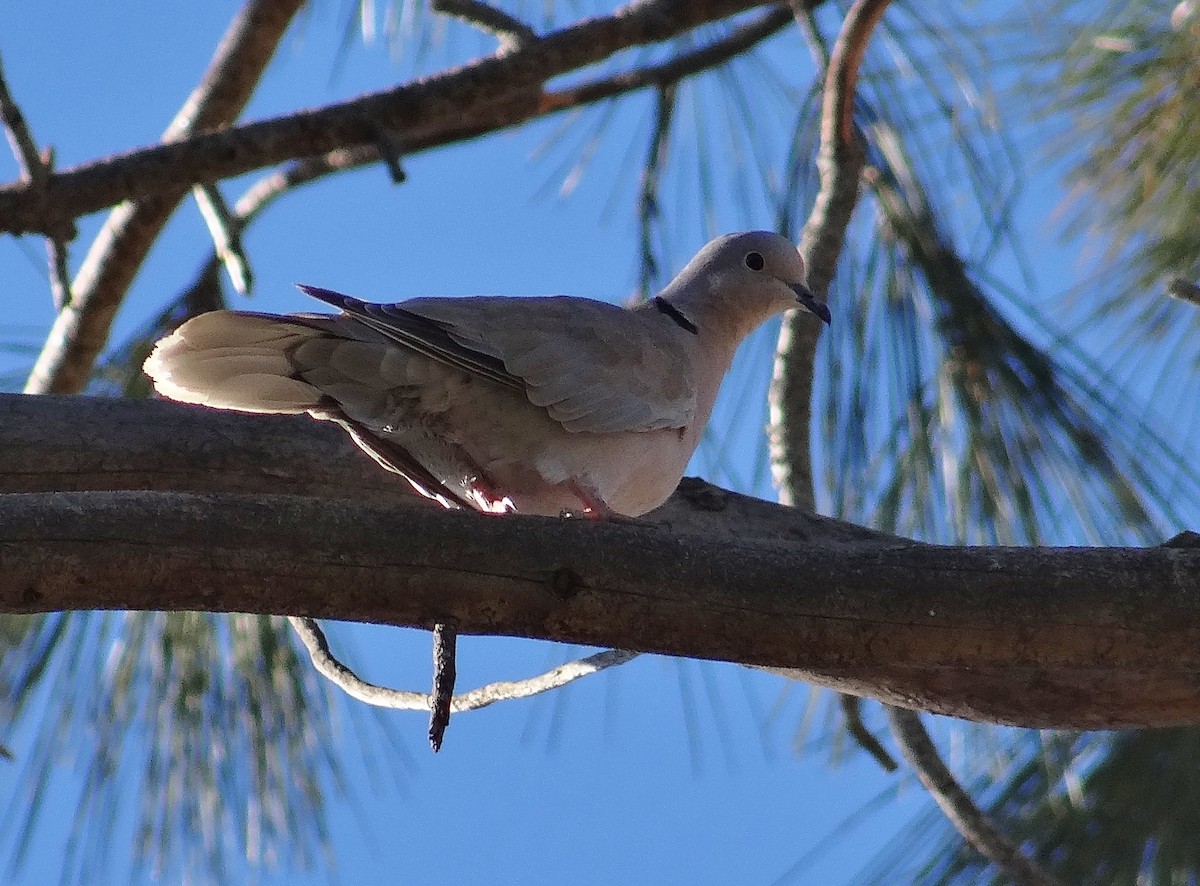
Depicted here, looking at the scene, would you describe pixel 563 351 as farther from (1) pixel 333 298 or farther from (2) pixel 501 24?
(2) pixel 501 24

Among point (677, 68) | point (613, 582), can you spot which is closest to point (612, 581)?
point (613, 582)

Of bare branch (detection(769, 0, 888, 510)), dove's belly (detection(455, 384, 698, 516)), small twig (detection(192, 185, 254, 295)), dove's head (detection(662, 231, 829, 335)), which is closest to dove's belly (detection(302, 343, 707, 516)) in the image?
dove's belly (detection(455, 384, 698, 516))

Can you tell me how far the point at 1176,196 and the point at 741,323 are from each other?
768mm

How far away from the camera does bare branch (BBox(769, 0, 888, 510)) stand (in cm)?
246

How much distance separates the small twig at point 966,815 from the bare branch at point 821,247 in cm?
42

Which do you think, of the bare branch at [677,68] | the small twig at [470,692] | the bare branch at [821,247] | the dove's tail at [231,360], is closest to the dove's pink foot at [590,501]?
the small twig at [470,692]

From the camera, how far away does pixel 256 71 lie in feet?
9.72

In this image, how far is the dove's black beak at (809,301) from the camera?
251 cm

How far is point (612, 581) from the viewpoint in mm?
1402

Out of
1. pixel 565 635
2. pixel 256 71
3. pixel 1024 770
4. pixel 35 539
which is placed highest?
pixel 256 71

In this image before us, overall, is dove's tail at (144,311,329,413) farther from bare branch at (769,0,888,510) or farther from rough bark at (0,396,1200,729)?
bare branch at (769,0,888,510)

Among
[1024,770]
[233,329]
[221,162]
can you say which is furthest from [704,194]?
[233,329]

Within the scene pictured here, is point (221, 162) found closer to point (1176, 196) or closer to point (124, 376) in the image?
point (124, 376)

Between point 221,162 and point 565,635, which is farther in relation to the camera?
point 221,162
